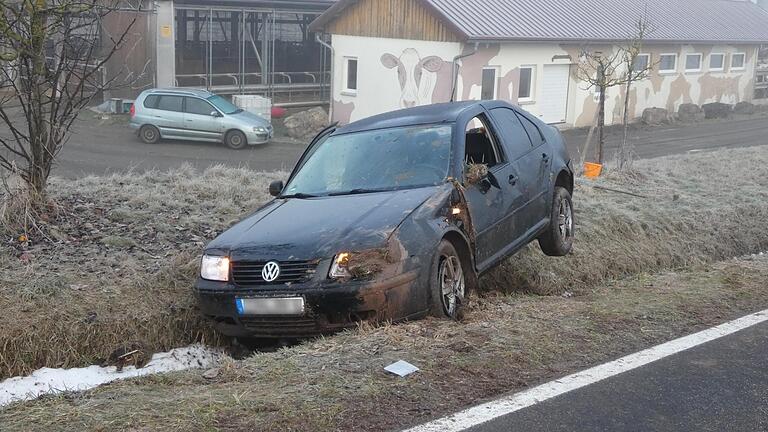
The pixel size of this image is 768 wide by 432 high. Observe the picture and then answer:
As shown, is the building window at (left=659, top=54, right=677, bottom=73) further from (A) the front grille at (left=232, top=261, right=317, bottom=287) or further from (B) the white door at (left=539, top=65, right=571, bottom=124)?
(A) the front grille at (left=232, top=261, right=317, bottom=287)

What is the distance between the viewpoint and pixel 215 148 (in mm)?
24062

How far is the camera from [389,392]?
4.51m

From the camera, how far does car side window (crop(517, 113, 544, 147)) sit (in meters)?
8.22

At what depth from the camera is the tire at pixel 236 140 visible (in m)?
23.8

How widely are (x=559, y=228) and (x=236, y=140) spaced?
16.6 m

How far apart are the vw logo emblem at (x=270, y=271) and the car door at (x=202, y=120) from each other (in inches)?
730

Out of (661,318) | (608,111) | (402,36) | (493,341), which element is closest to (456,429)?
(493,341)

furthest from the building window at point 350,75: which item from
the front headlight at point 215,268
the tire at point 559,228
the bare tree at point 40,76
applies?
the front headlight at point 215,268

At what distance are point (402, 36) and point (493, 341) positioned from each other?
22.0m

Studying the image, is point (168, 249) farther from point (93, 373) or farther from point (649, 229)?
point (649, 229)

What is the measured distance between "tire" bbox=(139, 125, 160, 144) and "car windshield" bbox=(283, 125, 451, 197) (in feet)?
58.1

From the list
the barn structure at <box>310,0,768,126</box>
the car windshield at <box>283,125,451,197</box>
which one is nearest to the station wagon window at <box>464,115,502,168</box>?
the car windshield at <box>283,125,451,197</box>

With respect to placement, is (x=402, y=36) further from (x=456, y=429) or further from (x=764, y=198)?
(x=456, y=429)

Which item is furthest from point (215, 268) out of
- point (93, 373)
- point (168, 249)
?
point (168, 249)
